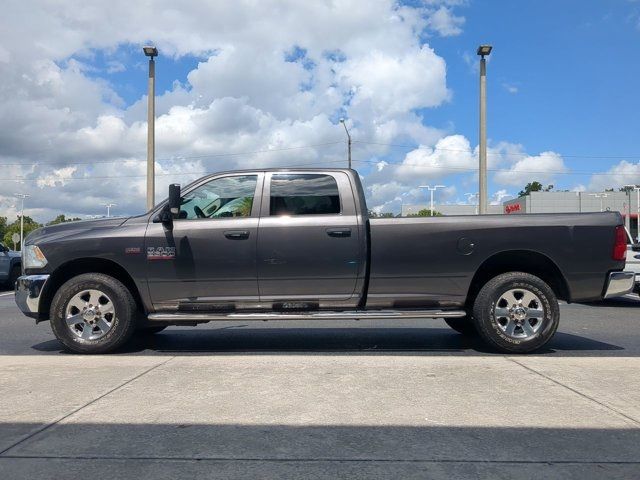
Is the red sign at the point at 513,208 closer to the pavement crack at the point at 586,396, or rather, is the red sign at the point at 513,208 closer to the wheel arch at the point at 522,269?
the wheel arch at the point at 522,269

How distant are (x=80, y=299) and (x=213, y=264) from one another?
1.53 meters

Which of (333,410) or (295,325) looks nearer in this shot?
(333,410)

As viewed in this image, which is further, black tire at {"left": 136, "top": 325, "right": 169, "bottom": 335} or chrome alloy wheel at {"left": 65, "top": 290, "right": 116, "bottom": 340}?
black tire at {"left": 136, "top": 325, "right": 169, "bottom": 335}

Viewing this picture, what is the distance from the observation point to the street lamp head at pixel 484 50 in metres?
17.5

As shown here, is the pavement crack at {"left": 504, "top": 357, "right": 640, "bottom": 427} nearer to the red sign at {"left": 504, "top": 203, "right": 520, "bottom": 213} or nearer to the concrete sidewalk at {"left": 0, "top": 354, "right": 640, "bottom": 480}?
the concrete sidewalk at {"left": 0, "top": 354, "right": 640, "bottom": 480}

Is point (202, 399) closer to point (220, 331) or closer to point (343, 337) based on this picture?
point (343, 337)

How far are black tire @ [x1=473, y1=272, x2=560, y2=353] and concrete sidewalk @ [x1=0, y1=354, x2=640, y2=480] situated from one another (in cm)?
31

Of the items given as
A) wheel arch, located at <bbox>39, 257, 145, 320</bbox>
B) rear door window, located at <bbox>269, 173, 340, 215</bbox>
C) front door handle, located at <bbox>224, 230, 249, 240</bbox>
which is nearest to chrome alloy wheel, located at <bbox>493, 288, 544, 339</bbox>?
rear door window, located at <bbox>269, 173, 340, 215</bbox>

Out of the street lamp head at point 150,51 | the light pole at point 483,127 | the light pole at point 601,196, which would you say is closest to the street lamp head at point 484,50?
the light pole at point 483,127

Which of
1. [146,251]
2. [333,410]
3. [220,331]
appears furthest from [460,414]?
[220,331]

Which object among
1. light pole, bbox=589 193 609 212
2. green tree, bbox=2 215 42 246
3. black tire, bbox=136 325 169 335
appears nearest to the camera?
black tire, bbox=136 325 169 335

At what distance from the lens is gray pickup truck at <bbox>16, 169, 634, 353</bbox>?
6.40 m

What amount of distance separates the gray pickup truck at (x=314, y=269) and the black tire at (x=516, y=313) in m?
0.01

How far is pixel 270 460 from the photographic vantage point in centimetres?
341
